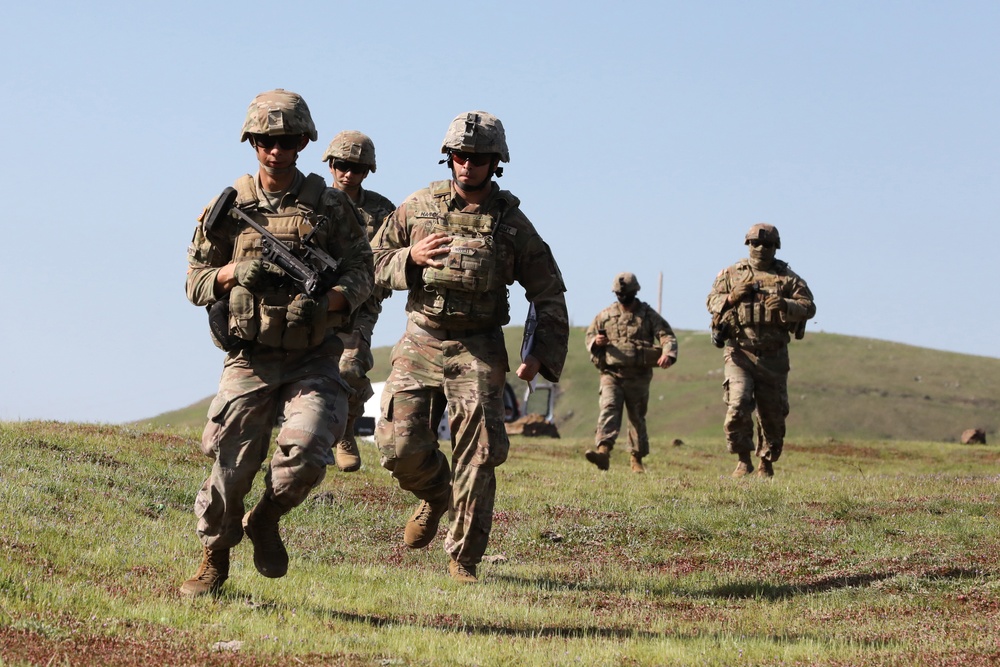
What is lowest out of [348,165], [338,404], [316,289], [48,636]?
[48,636]

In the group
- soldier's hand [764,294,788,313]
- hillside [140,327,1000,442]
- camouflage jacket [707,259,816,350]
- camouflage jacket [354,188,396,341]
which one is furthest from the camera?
hillside [140,327,1000,442]

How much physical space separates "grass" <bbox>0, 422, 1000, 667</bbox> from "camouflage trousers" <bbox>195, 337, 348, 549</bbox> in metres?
0.60

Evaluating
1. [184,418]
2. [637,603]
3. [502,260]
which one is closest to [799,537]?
[637,603]

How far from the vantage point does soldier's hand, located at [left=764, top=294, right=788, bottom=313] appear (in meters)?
19.6

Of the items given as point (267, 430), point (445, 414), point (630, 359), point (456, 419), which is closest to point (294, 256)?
point (267, 430)

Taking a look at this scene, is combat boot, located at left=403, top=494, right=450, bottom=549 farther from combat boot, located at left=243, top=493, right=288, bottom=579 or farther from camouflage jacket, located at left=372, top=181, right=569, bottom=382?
combat boot, located at left=243, top=493, right=288, bottom=579

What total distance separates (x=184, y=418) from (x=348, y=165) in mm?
96687

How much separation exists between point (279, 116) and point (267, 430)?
1.87 metres

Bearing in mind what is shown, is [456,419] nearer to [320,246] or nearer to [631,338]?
[320,246]

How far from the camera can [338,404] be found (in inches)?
353

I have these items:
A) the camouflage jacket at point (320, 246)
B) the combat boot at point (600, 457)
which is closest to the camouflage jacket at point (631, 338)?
the combat boot at point (600, 457)

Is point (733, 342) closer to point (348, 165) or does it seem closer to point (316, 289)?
point (348, 165)

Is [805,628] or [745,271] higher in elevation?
[745,271]

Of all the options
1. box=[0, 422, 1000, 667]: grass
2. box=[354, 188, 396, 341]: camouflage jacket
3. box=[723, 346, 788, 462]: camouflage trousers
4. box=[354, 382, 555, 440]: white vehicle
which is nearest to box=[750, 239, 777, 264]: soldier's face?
box=[723, 346, 788, 462]: camouflage trousers
